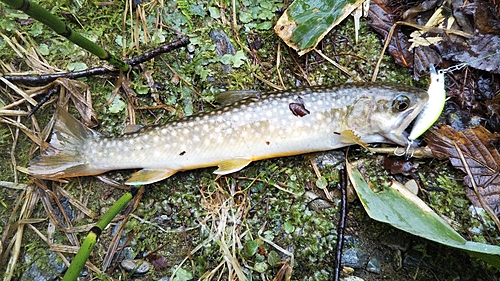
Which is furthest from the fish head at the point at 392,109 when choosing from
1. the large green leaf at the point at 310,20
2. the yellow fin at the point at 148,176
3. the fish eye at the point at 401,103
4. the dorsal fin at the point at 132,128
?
the dorsal fin at the point at 132,128

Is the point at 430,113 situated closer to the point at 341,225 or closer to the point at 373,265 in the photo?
the point at 341,225

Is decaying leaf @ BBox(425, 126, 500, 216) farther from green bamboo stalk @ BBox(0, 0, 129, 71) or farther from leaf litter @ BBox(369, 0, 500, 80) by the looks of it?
green bamboo stalk @ BBox(0, 0, 129, 71)

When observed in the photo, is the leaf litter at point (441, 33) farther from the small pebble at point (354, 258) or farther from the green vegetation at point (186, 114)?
the small pebble at point (354, 258)

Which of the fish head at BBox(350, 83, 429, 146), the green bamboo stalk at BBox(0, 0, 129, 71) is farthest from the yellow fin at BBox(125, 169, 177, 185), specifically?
the fish head at BBox(350, 83, 429, 146)

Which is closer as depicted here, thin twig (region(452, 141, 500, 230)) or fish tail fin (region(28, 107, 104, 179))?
thin twig (region(452, 141, 500, 230))

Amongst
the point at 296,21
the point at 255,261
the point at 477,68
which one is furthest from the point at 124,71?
the point at 477,68

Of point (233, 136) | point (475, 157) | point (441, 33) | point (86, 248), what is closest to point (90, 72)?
point (233, 136)
